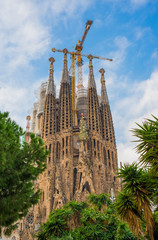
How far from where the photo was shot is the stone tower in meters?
43.1

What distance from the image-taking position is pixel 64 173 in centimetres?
4491

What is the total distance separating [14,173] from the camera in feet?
42.8

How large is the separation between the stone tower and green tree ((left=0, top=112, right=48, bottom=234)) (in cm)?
2892

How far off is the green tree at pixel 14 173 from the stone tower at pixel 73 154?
28.9 m

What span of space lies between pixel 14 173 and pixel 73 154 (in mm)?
35350

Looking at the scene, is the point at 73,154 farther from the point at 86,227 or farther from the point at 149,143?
the point at 149,143

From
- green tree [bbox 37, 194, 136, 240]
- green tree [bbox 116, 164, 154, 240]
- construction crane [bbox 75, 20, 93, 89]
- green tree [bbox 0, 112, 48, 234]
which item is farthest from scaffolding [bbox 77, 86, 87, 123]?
green tree [bbox 116, 164, 154, 240]

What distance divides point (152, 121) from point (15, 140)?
7.04 metres

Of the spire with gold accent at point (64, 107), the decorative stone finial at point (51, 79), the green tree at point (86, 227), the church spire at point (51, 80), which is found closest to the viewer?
the green tree at point (86, 227)

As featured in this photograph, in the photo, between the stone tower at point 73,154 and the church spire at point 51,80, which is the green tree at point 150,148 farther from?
the church spire at point 51,80

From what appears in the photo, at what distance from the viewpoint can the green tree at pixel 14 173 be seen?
12398mm

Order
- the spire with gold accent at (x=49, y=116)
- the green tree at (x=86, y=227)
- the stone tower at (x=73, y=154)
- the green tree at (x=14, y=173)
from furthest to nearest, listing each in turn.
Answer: the spire with gold accent at (x=49, y=116)
the stone tower at (x=73, y=154)
the green tree at (x=86, y=227)
the green tree at (x=14, y=173)

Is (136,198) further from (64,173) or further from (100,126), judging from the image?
(100,126)

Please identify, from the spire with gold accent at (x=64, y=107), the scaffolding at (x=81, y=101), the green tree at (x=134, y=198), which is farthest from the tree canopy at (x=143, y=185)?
the scaffolding at (x=81, y=101)
